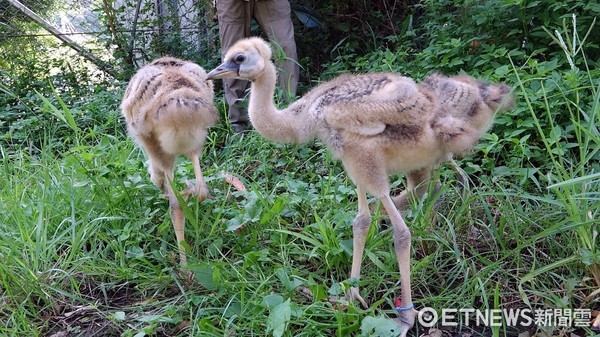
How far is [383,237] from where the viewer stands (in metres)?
3.14

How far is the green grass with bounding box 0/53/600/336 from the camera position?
107 inches

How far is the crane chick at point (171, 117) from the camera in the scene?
298 centimetres

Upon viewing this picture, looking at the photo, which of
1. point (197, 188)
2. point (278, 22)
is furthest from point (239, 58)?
point (278, 22)

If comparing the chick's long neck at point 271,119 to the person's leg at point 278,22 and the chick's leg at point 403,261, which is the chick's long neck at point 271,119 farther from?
the person's leg at point 278,22

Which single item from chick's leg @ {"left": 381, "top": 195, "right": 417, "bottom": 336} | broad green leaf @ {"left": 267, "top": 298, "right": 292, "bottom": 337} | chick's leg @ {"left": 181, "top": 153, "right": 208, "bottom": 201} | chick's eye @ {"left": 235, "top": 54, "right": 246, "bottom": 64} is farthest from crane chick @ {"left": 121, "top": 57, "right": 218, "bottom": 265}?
chick's leg @ {"left": 381, "top": 195, "right": 417, "bottom": 336}

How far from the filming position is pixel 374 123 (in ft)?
8.42

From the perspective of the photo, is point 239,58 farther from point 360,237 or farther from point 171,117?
point 360,237

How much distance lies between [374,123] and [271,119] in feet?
1.62

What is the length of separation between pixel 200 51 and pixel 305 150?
332cm

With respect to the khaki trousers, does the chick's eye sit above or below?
above

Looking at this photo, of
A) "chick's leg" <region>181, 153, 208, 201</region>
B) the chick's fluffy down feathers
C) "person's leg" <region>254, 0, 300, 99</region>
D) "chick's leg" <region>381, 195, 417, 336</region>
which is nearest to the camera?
"chick's leg" <region>381, 195, 417, 336</region>

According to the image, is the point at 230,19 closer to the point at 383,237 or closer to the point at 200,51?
the point at 200,51

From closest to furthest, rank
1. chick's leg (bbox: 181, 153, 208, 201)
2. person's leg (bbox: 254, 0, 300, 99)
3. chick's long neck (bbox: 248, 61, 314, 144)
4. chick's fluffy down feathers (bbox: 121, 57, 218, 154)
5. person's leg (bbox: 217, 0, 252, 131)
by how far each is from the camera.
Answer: chick's long neck (bbox: 248, 61, 314, 144) < chick's fluffy down feathers (bbox: 121, 57, 218, 154) < chick's leg (bbox: 181, 153, 208, 201) < person's leg (bbox: 217, 0, 252, 131) < person's leg (bbox: 254, 0, 300, 99)

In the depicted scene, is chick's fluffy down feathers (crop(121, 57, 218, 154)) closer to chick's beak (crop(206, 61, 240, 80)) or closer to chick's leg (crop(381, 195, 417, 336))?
chick's beak (crop(206, 61, 240, 80))
